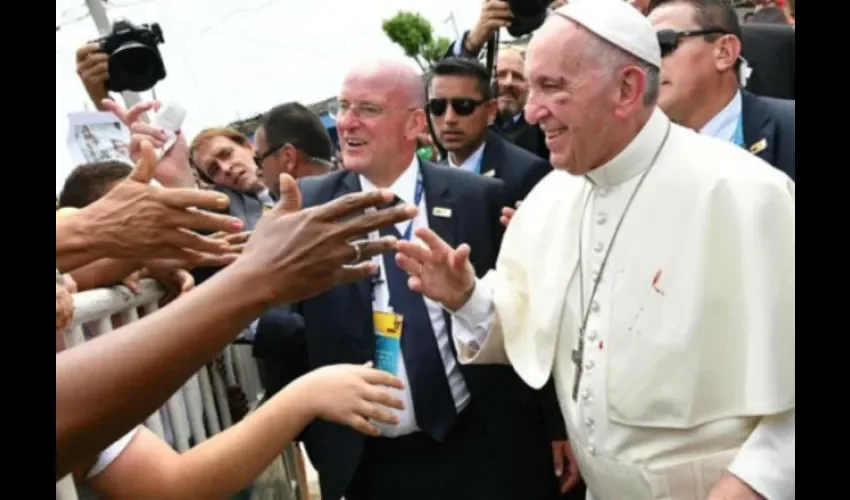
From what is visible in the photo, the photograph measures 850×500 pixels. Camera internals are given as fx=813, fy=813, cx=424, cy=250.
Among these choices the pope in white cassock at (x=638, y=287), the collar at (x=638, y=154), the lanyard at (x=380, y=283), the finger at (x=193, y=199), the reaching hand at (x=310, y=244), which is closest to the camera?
the reaching hand at (x=310, y=244)

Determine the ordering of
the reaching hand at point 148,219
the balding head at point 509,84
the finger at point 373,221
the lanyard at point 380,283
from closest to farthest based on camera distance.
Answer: the finger at point 373,221 → the reaching hand at point 148,219 → the lanyard at point 380,283 → the balding head at point 509,84

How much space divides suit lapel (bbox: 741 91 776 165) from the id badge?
139cm

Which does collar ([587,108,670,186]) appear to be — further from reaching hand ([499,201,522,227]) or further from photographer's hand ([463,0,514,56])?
photographer's hand ([463,0,514,56])

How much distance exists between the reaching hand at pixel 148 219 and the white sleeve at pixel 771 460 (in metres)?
1.32

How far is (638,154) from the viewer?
2367mm

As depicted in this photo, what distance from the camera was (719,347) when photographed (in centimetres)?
210

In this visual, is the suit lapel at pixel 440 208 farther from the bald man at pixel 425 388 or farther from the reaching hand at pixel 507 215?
the reaching hand at pixel 507 215

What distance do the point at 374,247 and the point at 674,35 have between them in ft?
5.99

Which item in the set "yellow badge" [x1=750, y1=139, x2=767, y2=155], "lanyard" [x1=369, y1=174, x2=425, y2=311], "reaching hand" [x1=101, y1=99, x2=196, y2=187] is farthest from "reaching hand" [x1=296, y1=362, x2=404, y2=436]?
"yellow badge" [x1=750, y1=139, x2=767, y2=155]

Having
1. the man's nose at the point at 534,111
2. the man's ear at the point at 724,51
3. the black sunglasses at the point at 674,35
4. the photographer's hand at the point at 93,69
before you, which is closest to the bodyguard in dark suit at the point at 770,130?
the man's ear at the point at 724,51

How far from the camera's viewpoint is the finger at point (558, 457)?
308 centimetres
